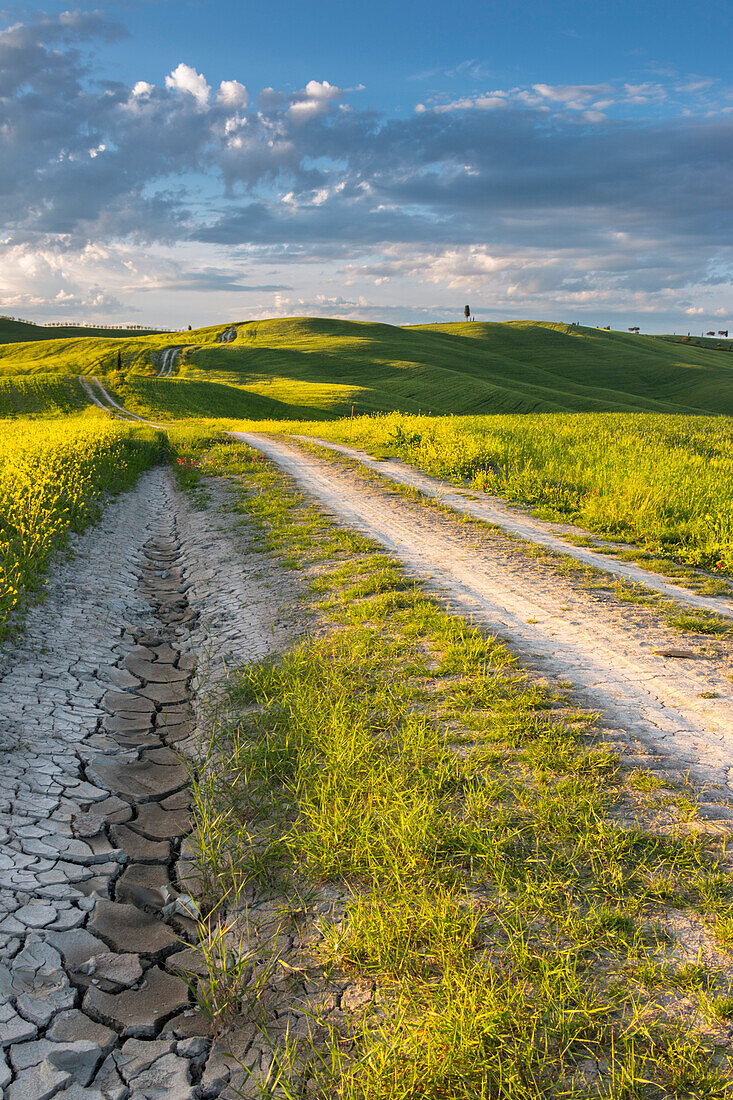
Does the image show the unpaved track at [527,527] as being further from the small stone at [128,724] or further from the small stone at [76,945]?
the small stone at [76,945]

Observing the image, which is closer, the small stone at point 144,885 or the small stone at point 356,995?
the small stone at point 356,995

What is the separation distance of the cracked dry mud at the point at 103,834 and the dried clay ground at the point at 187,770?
14mm

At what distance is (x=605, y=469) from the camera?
538 inches

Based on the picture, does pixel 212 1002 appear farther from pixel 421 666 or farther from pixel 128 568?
pixel 128 568

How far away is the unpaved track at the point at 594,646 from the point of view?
477 centimetres

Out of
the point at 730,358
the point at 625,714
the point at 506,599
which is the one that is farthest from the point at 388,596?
the point at 730,358

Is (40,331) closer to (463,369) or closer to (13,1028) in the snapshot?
(463,369)

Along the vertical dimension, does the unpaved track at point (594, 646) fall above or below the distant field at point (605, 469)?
below

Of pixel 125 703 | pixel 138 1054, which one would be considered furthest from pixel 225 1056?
pixel 125 703

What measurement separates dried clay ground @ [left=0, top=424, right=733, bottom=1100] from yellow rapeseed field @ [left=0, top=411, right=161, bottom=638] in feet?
1.41

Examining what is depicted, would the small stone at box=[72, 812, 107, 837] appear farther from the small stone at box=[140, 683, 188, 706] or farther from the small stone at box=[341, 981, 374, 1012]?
the small stone at box=[341, 981, 374, 1012]

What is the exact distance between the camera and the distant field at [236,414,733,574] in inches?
404

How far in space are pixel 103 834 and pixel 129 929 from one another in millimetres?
899

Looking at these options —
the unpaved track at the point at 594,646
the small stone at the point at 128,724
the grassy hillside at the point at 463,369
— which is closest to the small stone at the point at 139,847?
the small stone at the point at 128,724
